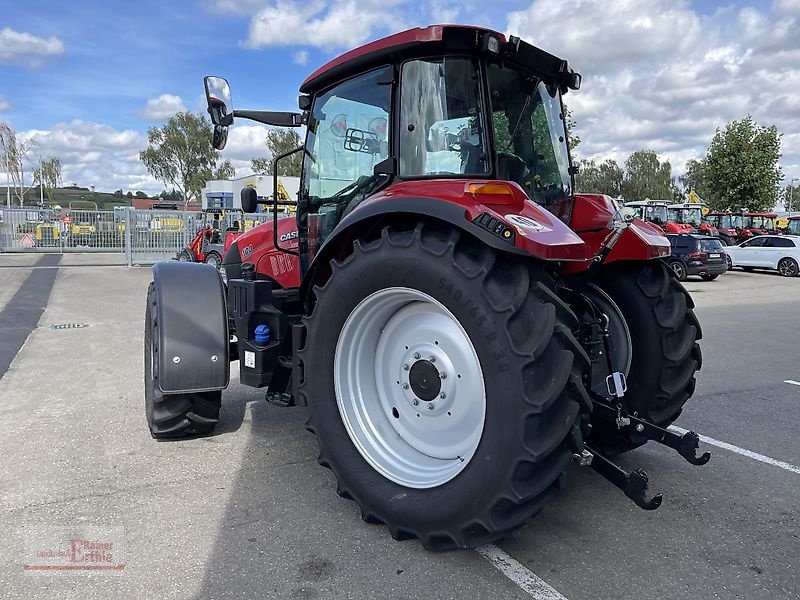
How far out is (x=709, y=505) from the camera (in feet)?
11.8

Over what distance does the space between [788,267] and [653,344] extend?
76.0ft

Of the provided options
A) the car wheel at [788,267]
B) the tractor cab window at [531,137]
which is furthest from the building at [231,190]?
the tractor cab window at [531,137]

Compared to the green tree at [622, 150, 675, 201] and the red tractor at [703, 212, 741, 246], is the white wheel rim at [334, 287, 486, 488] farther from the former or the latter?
the green tree at [622, 150, 675, 201]

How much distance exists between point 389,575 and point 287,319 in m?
2.01

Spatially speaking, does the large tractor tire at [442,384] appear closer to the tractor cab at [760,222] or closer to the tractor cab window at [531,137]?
the tractor cab window at [531,137]

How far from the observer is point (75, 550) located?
301 centimetres

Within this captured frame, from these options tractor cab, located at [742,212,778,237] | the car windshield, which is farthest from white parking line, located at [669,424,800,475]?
tractor cab, located at [742,212,778,237]

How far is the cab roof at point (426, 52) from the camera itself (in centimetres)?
308

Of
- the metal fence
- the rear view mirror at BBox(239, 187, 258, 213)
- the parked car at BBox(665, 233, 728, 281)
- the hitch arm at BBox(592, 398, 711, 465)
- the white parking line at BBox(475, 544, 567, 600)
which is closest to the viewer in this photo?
the white parking line at BBox(475, 544, 567, 600)

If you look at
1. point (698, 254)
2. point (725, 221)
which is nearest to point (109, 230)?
point (698, 254)

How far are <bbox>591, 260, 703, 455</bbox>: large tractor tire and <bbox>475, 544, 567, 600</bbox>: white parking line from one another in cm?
121

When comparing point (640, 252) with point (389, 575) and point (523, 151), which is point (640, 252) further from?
point (389, 575)

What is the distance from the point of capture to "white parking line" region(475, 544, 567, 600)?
2.68m

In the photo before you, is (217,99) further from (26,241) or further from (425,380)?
(26,241)
